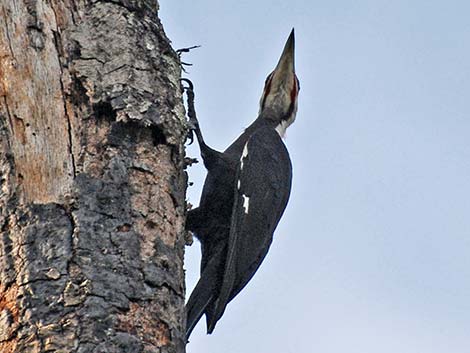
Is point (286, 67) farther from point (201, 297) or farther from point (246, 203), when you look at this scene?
point (201, 297)

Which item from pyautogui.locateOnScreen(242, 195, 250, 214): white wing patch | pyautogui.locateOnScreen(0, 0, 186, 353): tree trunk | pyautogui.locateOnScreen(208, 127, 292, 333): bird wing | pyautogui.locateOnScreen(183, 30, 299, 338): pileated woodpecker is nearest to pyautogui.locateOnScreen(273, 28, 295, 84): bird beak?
pyautogui.locateOnScreen(183, 30, 299, 338): pileated woodpecker

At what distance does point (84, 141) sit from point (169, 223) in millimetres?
300

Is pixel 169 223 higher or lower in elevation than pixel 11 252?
higher

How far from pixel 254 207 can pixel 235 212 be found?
10 cm

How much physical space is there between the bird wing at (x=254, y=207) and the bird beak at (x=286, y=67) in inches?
28.1

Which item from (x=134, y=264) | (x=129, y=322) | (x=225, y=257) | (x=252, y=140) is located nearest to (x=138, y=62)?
(x=134, y=264)

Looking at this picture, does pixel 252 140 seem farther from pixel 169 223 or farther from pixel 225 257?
pixel 169 223

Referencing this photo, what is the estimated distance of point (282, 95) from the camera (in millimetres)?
4934

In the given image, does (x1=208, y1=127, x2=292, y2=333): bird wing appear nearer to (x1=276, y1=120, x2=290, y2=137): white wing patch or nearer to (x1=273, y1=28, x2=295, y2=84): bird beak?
(x1=276, y1=120, x2=290, y2=137): white wing patch

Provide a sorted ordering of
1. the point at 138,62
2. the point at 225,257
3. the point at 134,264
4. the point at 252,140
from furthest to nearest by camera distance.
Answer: the point at 252,140, the point at 225,257, the point at 138,62, the point at 134,264

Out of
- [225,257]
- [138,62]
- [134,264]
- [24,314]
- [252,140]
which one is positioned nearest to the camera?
[24,314]

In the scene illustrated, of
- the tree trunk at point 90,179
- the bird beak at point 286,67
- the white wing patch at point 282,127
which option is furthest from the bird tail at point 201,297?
the bird beak at point 286,67

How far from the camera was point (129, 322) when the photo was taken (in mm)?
1993

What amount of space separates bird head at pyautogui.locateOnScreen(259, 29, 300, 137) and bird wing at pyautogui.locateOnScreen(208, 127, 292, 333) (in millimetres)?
650
